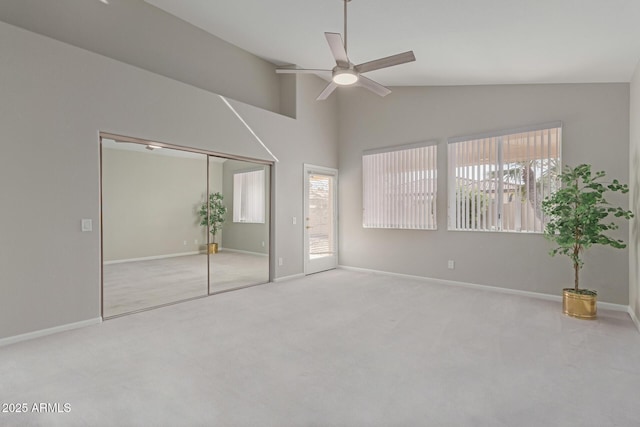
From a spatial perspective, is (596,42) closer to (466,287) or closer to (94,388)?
(466,287)

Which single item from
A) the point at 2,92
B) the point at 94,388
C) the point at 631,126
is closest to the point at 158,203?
the point at 2,92

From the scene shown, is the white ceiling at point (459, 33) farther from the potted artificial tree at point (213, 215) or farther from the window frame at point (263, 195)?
the potted artificial tree at point (213, 215)

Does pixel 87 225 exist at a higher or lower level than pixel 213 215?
lower

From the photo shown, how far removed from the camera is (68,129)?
3.39m

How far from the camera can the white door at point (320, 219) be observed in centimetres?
623

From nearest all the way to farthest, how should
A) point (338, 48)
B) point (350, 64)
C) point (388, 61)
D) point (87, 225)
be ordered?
point (338, 48) < point (388, 61) < point (350, 64) < point (87, 225)

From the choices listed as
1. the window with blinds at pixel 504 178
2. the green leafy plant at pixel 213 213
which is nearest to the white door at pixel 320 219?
the green leafy plant at pixel 213 213

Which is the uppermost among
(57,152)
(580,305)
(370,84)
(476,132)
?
(370,84)

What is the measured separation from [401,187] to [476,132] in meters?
1.54

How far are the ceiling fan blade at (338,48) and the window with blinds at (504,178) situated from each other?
2979 mm

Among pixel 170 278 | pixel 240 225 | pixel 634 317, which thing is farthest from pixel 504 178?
pixel 170 278

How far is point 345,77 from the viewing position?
3211 mm

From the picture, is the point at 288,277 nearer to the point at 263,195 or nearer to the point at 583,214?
the point at 263,195

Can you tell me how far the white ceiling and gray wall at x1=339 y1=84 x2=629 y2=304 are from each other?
0.28 metres
